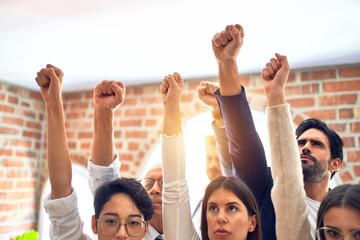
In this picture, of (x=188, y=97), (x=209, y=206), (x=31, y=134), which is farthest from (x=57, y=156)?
(x=31, y=134)

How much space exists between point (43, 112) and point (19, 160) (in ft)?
1.35

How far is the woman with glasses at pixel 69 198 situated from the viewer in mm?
1058

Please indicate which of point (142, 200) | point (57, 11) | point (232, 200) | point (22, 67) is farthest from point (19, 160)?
point (232, 200)

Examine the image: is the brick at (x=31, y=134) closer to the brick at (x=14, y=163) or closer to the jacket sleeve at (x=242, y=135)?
the brick at (x=14, y=163)

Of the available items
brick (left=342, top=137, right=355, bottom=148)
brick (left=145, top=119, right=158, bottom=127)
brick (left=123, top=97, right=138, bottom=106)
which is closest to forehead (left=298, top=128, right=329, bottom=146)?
brick (left=342, top=137, right=355, bottom=148)

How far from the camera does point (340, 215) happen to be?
88cm

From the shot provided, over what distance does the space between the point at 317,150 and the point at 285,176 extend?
366mm

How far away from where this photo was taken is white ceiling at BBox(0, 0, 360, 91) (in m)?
1.54

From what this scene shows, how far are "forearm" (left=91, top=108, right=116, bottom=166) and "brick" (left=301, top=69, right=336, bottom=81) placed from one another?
144 cm

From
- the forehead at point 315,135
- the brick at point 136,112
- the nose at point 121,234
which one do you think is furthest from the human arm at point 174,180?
the brick at point 136,112

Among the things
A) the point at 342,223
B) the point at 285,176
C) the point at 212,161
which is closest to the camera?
the point at 342,223

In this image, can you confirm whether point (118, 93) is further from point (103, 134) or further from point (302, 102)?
point (302, 102)

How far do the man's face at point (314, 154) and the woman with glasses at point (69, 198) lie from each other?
0.51m

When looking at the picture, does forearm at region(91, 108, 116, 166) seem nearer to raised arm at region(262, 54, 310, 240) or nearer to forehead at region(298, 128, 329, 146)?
raised arm at region(262, 54, 310, 240)
